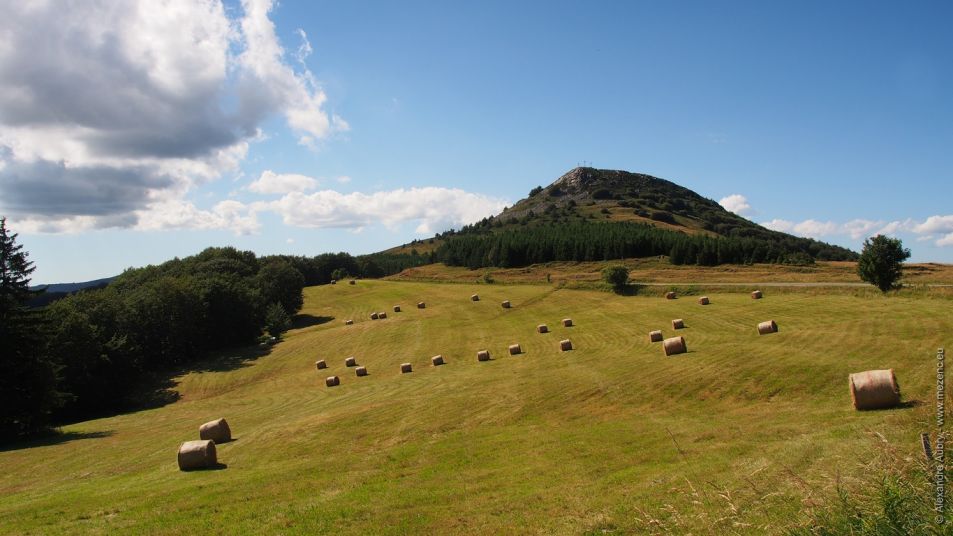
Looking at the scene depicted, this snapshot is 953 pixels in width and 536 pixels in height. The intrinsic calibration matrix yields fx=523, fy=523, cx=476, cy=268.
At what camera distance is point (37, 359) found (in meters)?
37.3

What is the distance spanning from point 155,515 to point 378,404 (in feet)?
47.0

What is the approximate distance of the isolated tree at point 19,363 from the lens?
116 feet

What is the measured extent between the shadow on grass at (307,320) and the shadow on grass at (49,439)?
52.5 metres

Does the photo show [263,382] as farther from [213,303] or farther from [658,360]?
[658,360]

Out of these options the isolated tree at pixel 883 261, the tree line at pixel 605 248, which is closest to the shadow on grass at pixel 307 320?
the tree line at pixel 605 248

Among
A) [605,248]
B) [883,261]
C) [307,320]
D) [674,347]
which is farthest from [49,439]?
[605,248]

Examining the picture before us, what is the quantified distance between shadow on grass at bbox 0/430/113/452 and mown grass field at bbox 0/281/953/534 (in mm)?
346

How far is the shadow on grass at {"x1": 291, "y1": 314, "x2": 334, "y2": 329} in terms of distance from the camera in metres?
90.4

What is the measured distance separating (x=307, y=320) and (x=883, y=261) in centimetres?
8284

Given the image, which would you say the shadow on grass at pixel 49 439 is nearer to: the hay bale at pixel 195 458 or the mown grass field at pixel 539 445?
the mown grass field at pixel 539 445

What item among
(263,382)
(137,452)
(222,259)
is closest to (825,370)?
(137,452)

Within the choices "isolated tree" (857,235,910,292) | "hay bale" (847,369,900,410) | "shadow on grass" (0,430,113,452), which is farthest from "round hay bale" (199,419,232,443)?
"isolated tree" (857,235,910,292)

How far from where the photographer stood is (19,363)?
36312 millimetres

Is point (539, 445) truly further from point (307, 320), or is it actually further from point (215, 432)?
point (307, 320)
